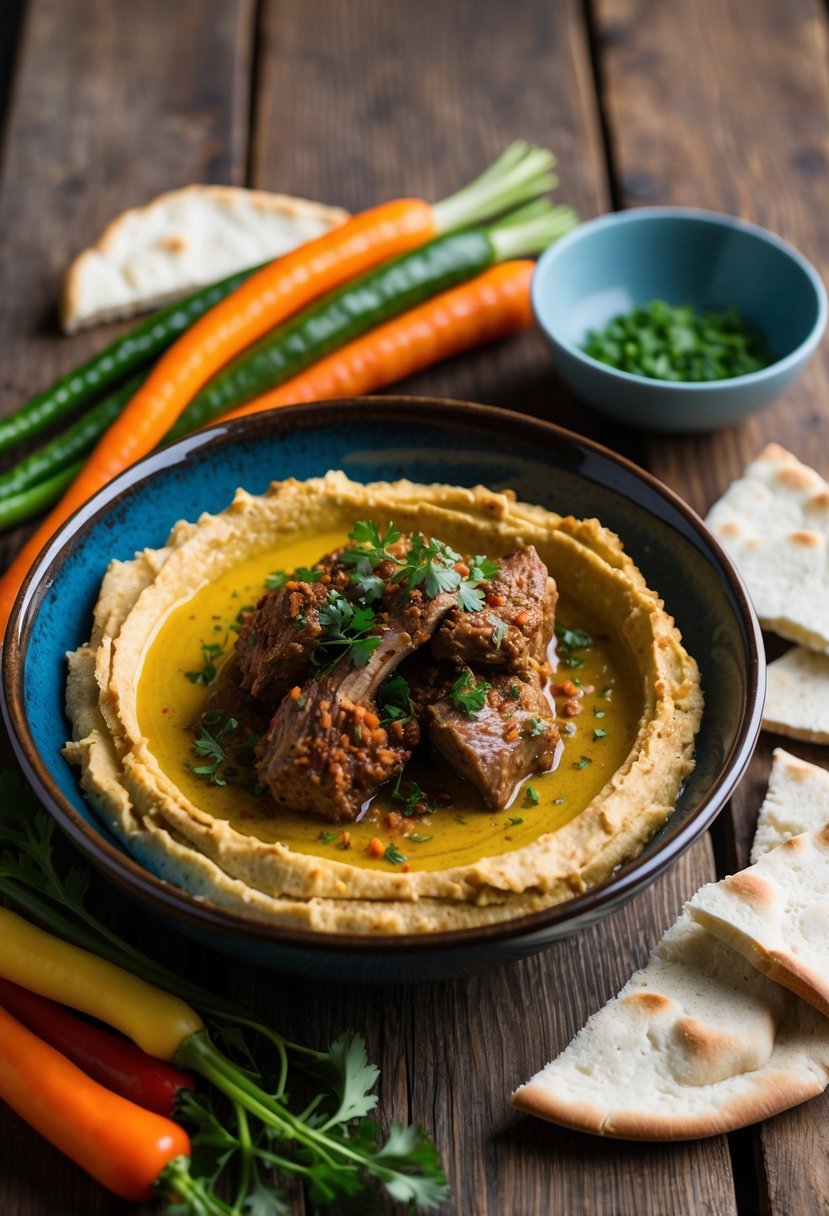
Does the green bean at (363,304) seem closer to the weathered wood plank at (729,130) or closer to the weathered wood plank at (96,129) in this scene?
the weathered wood plank at (96,129)

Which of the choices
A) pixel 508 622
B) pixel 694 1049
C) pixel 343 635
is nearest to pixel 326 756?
pixel 343 635

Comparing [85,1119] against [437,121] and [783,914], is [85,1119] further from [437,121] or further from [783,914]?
[437,121]

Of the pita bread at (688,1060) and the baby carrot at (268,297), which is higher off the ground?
the baby carrot at (268,297)

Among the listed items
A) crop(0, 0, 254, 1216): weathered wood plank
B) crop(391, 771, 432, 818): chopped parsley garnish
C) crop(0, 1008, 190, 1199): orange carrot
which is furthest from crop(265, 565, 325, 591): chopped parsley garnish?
crop(0, 0, 254, 1216): weathered wood plank

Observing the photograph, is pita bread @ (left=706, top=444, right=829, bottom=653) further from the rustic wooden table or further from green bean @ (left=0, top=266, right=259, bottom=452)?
green bean @ (left=0, top=266, right=259, bottom=452)

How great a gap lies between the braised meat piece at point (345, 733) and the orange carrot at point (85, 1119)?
4.26 ft

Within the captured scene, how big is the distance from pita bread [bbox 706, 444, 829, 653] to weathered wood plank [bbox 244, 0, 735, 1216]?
1.13 metres

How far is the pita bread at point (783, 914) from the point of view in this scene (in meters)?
5.14

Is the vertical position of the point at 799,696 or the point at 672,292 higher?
the point at 672,292

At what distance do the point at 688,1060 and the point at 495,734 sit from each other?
4.73 ft

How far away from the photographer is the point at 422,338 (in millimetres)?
8562

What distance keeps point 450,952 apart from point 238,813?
4.01ft

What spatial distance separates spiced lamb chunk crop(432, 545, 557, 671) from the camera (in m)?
5.60

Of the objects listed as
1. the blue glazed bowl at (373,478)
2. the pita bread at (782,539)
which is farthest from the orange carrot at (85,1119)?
the pita bread at (782,539)
